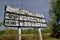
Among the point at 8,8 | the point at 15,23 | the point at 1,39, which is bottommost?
the point at 1,39

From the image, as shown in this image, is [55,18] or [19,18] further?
[55,18]

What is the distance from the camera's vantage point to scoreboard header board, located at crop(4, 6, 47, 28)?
12359mm

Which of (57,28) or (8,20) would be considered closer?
(8,20)

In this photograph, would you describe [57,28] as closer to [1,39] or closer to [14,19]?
[1,39]

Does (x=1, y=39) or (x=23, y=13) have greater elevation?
(x=23, y=13)

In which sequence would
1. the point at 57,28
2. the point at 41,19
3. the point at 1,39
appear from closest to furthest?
the point at 41,19, the point at 1,39, the point at 57,28

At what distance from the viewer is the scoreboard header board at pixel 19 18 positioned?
12359 mm

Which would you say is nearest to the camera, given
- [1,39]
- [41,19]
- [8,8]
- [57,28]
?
[8,8]

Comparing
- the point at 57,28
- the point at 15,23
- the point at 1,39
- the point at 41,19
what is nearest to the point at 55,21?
the point at 57,28

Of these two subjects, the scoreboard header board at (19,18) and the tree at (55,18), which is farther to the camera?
the tree at (55,18)

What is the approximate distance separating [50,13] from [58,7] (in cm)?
198

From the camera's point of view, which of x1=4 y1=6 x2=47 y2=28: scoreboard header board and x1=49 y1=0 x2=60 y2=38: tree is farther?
x1=49 y1=0 x2=60 y2=38: tree

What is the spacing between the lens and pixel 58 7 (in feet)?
125

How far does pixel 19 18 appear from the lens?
41.7ft
